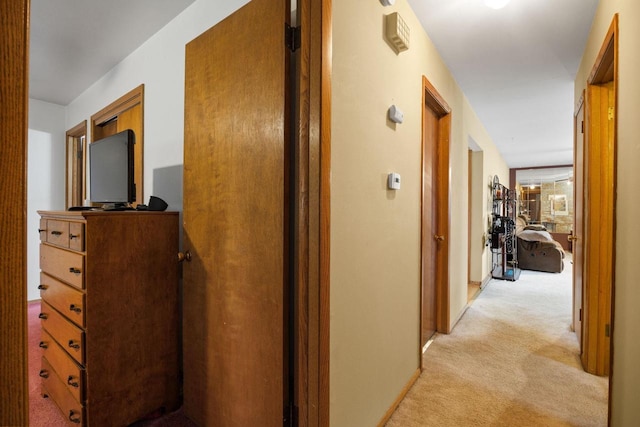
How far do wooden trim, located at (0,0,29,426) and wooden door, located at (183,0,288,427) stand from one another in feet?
2.77

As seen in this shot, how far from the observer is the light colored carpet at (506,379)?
5.81 feet

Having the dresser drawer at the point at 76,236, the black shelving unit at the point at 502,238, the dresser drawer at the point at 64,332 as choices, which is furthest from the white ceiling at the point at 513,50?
the dresser drawer at the point at 64,332

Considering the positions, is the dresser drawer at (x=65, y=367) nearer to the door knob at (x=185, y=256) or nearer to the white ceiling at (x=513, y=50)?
the door knob at (x=185, y=256)

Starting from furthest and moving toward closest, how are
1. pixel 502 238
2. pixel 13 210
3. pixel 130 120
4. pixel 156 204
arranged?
pixel 502 238
pixel 130 120
pixel 156 204
pixel 13 210

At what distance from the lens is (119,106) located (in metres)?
2.75

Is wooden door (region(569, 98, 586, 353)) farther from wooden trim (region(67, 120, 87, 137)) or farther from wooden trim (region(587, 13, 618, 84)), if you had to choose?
wooden trim (region(67, 120, 87, 137))

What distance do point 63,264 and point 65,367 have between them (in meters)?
0.54

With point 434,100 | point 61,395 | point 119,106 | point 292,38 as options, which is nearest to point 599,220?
point 434,100

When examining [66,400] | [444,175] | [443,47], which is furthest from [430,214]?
[66,400]

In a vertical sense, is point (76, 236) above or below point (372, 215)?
below

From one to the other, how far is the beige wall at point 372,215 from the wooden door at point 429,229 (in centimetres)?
52

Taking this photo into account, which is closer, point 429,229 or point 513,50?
point 513,50

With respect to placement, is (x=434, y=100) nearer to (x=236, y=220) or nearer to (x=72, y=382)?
(x=236, y=220)

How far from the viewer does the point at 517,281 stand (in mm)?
5227
